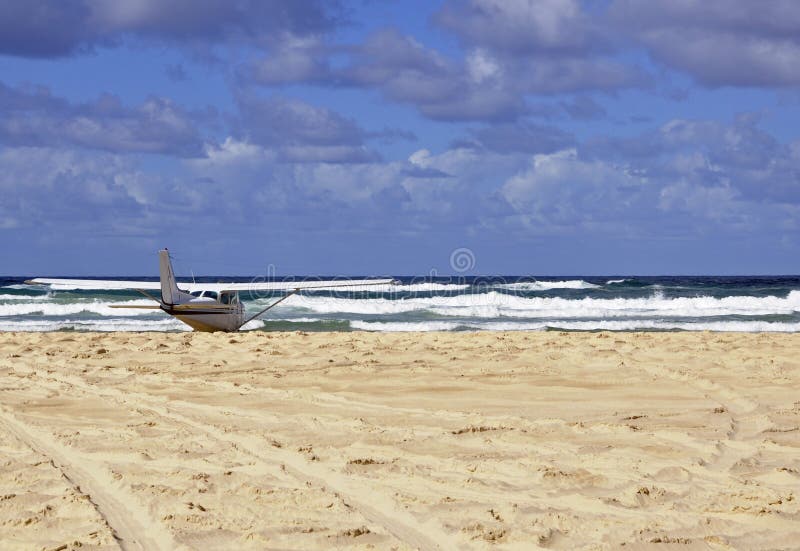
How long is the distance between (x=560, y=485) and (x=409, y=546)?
4.22 ft

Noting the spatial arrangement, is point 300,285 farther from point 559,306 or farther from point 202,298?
point 559,306

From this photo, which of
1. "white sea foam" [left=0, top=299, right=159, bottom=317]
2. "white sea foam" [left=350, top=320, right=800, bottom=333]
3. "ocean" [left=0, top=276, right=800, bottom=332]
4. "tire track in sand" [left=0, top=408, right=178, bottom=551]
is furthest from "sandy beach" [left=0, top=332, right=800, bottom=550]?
"white sea foam" [left=0, top=299, right=159, bottom=317]

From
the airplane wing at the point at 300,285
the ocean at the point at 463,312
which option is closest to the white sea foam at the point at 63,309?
the ocean at the point at 463,312

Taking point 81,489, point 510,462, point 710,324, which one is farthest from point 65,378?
point 710,324

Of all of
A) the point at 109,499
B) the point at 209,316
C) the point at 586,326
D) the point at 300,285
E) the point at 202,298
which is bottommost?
the point at 586,326

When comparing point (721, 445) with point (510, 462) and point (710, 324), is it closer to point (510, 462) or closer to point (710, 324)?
point (510, 462)

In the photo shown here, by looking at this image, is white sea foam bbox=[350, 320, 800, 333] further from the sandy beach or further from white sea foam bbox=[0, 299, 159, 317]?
the sandy beach

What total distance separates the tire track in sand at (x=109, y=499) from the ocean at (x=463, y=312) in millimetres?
13625

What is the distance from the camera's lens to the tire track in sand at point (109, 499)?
3668 millimetres

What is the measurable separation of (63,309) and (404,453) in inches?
1095

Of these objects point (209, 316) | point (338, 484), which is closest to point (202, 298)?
point (209, 316)

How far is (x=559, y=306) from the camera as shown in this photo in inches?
1359

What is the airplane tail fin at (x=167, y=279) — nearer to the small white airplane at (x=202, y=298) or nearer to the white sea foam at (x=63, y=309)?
the small white airplane at (x=202, y=298)

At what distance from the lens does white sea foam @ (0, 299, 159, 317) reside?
29.3 metres
